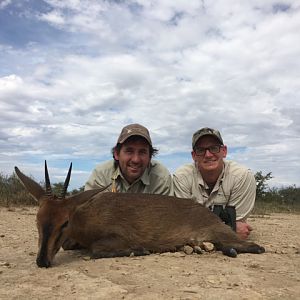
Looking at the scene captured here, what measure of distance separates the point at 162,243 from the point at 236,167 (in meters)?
2.17

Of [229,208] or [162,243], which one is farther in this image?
[229,208]

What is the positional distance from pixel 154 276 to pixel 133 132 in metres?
3.09

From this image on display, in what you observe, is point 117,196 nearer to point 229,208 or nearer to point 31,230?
point 229,208

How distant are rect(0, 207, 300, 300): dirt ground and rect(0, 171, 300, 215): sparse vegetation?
4.44m

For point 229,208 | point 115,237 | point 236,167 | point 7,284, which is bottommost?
point 7,284

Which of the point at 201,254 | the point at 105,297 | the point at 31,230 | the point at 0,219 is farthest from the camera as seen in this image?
the point at 0,219

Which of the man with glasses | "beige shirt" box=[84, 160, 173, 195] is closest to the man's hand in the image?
the man with glasses

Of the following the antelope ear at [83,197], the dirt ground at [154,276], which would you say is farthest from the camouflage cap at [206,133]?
the antelope ear at [83,197]

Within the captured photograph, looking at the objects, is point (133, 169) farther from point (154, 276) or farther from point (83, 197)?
point (154, 276)

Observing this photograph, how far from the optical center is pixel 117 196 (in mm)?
6035

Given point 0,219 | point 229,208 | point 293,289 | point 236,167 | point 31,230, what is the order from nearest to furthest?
point 293,289
point 229,208
point 236,167
point 31,230
point 0,219

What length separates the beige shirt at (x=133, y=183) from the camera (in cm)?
731

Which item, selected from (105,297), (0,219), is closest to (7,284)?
(105,297)

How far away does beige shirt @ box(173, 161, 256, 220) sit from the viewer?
7.05m
